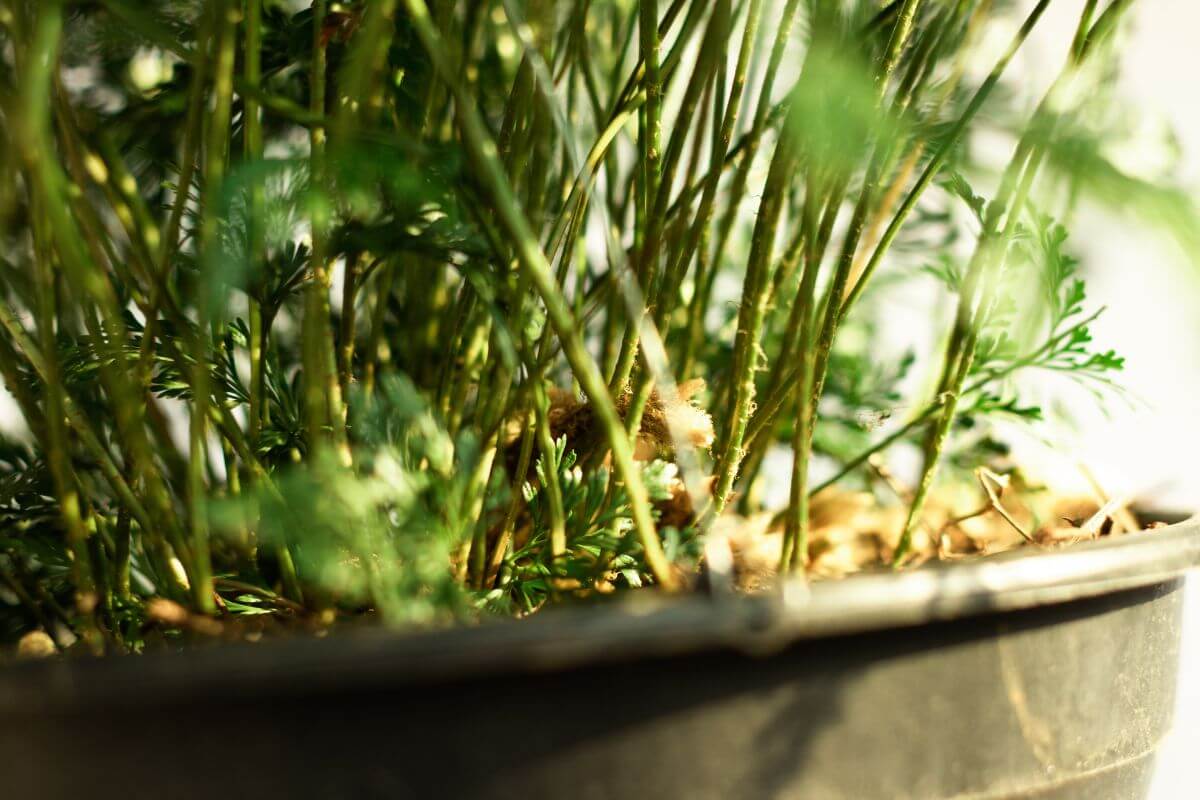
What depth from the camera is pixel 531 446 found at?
16.4 inches

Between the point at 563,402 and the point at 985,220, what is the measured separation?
0.22 metres

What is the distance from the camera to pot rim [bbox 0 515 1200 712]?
9.8 inches

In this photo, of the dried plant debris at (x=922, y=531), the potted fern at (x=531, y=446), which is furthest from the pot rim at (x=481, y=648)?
the dried plant debris at (x=922, y=531)

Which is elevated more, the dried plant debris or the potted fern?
the potted fern

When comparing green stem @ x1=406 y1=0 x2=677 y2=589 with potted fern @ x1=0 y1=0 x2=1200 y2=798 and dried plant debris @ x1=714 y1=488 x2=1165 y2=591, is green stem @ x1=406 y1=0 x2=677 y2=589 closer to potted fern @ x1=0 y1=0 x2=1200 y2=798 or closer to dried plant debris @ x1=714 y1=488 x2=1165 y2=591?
potted fern @ x1=0 y1=0 x2=1200 y2=798

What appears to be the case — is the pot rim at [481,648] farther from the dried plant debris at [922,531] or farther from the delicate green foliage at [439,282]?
the dried plant debris at [922,531]

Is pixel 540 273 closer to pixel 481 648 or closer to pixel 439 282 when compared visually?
pixel 481 648

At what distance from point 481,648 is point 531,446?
0.17 m

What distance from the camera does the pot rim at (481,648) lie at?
0.82 feet

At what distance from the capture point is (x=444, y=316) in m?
0.55

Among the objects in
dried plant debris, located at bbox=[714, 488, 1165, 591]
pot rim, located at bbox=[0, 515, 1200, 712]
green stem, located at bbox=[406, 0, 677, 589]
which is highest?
green stem, located at bbox=[406, 0, 677, 589]

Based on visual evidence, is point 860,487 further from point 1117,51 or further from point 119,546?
point 119,546

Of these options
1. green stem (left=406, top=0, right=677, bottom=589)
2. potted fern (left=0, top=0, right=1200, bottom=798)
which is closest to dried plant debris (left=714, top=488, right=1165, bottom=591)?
potted fern (left=0, top=0, right=1200, bottom=798)

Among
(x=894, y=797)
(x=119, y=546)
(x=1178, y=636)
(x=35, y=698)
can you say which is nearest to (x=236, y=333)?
(x=119, y=546)
